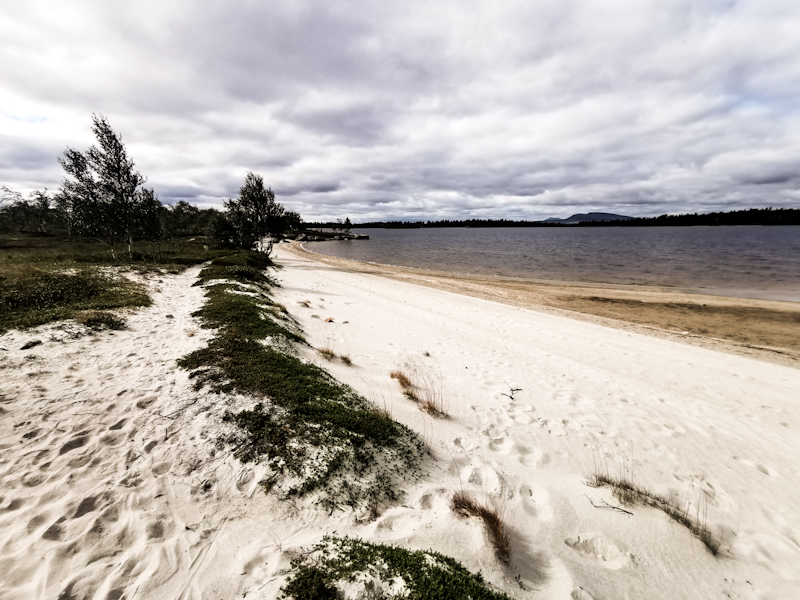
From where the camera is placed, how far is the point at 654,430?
7.91 m

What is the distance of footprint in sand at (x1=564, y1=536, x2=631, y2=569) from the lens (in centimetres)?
422

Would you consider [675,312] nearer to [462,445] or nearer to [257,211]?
[462,445]

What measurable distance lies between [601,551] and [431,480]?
8.51ft

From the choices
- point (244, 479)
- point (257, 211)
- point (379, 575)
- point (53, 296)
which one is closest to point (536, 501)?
point (379, 575)

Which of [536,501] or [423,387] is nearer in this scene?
[536,501]

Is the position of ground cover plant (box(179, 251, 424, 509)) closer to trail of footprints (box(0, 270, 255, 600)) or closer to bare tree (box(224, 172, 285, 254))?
trail of footprints (box(0, 270, 255, 600))

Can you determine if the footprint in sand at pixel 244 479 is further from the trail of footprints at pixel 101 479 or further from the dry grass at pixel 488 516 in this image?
the dry grass at pixel 488 516

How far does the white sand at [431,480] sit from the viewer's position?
353cm

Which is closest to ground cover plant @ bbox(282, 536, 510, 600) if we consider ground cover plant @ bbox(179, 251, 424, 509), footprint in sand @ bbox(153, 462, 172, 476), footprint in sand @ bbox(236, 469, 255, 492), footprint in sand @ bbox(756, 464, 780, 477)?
ground cover plant @ bbox(179, 251, 424, 509)

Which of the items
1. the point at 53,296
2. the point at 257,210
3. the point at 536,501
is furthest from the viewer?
the point at 257,210

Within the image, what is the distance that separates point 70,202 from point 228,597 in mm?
39225

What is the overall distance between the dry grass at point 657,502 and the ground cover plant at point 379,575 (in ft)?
12.2

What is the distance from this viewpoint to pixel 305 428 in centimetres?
562

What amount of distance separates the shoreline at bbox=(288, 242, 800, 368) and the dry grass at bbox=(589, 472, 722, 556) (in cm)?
1506
